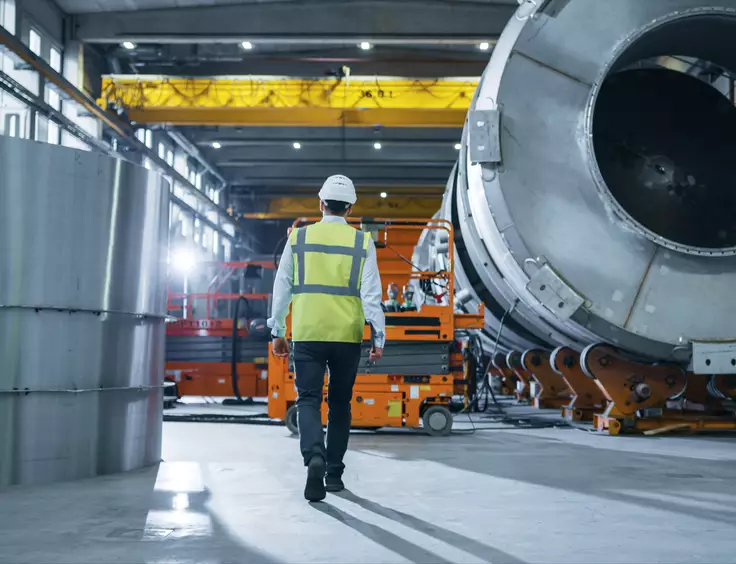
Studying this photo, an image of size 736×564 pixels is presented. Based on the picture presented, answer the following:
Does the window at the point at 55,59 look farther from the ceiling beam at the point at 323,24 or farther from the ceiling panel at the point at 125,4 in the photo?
the ceiling panel at the point at 125,4

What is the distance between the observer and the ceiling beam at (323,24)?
44.5 feet

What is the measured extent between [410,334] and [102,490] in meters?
3.25

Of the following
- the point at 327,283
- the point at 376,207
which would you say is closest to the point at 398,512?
the point at 327,283

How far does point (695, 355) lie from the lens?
553 centimetres

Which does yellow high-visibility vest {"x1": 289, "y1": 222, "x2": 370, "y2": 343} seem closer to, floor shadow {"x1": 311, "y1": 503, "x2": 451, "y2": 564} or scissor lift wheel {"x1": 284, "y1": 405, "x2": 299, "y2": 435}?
floor shadow {"x1": 311, "y1": 503, "x2": 451, "y2": 564}

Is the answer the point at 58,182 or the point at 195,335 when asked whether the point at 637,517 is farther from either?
the point at 195,335

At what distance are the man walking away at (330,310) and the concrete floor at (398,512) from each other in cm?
31

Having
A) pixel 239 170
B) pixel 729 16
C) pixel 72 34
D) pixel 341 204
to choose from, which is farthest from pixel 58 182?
pixel 239 170

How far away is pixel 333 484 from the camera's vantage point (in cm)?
370

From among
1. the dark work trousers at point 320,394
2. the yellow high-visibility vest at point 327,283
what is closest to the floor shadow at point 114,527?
the dark work trousers at point 320,394

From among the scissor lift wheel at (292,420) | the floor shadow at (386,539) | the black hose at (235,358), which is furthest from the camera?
the black hose at (235,358)

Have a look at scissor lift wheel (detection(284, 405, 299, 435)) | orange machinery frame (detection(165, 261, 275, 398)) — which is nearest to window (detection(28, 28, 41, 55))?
orange machinery frame (detection(165, 261, 275, 398))

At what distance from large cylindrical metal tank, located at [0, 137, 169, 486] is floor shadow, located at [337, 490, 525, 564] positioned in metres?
1.38

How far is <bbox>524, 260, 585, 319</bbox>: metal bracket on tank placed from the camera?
5453 millimetres
